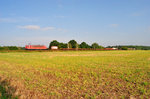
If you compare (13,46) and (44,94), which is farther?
(13,46)

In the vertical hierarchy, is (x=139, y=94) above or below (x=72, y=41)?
below

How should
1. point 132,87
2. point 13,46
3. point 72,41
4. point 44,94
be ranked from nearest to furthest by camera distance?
point 44,94
point 132,87
point 13,46
point 72,41

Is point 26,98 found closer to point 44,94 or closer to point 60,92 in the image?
point 44,94

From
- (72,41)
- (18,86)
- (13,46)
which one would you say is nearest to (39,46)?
(13,46)

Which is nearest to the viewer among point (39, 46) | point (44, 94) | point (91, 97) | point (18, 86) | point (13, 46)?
point (91, 97)

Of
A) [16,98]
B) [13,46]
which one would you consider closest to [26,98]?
[16,98]

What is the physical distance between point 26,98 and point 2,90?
1602mm

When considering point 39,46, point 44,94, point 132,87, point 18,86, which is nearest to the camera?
point 44,94

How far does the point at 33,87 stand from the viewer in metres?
5.74

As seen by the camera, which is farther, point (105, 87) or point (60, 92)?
point (105, 87)

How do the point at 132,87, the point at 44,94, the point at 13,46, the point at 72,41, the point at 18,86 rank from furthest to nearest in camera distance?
the point at 72,41 < the point at 13,46 < the point at 18,86 < the point at 132,87 < the point at 44,94

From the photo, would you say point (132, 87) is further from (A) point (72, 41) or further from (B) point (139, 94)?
(A) point (72, 41)

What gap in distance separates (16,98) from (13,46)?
82.5m

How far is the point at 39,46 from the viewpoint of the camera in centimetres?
9775
